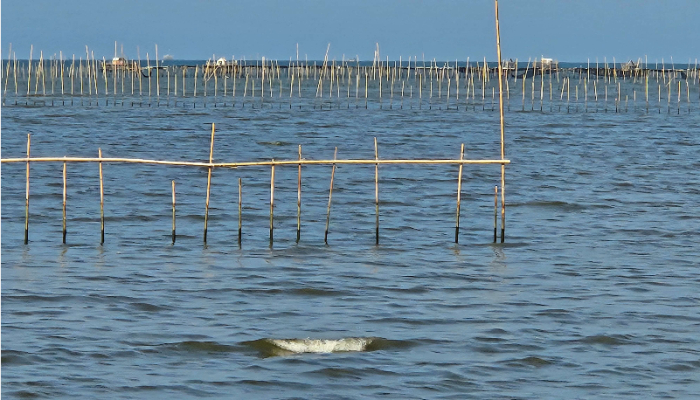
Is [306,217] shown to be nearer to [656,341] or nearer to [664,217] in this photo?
[664,217]

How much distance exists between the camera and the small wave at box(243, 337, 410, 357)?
24.1ft

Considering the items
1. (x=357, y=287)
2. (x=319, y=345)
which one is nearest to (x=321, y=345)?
(x=319, y=345)

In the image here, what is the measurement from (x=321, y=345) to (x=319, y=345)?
1 centimetres

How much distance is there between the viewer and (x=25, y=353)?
700cm

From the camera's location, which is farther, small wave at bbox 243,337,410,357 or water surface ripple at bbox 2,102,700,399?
small wave at bbox 243,337,410,357

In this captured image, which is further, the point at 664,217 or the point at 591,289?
the point at 664,217

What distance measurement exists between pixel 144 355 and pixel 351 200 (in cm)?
829

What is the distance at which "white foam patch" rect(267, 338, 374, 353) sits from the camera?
7.39m

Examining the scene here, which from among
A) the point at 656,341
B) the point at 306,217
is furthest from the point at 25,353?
the point at 306,217

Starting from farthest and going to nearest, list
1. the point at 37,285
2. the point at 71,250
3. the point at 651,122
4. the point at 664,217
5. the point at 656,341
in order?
1. the point at 651,122
2. the point at 664,217
3. the point at 71,250
4. the point at 37,285
5. the point at 656,341

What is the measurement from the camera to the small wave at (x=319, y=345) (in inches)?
290

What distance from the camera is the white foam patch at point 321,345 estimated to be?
24.3ft

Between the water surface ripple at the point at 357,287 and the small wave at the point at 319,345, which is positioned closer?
the water surface ripple at the point at 357,287

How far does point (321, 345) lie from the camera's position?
7.48 m
